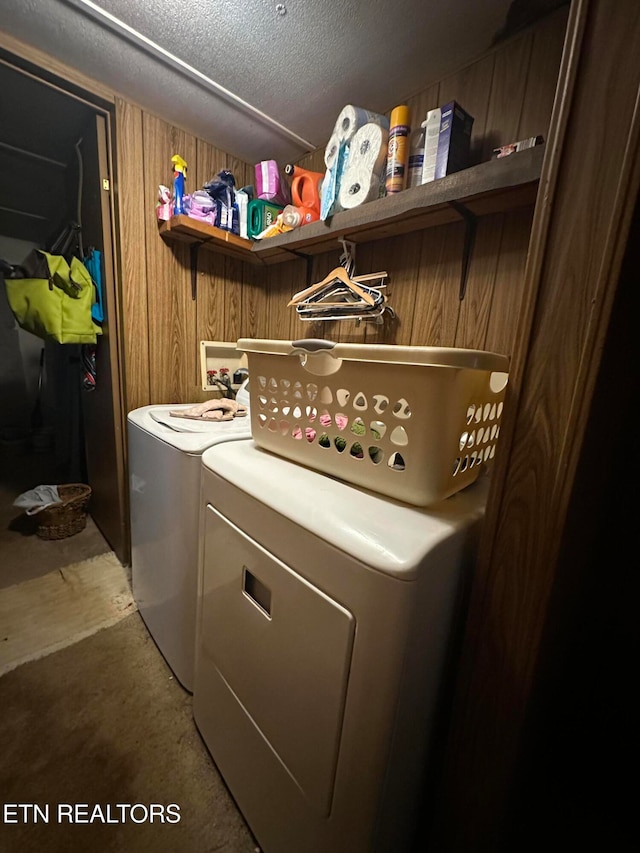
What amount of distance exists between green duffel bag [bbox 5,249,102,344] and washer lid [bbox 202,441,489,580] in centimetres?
131

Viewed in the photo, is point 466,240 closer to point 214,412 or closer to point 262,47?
point 262,47

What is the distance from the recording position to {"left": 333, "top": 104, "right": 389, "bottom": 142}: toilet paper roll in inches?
45.0

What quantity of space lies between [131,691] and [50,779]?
274 mm

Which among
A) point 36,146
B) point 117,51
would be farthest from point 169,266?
point 36,146

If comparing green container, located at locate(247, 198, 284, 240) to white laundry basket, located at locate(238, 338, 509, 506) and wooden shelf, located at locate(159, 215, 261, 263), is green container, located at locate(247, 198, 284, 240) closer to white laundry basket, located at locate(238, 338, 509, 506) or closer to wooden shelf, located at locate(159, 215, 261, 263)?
wooden shelf, located at locate(159, 215, 261, 263)

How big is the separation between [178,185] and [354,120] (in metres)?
0.81

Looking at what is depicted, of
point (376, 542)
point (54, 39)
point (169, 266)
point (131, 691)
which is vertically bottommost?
point (131, 691)

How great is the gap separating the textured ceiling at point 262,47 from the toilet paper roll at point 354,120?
0.14m

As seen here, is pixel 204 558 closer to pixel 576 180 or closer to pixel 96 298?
pixel 576 180

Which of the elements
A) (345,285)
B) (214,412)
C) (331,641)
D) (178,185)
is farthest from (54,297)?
(331,641)

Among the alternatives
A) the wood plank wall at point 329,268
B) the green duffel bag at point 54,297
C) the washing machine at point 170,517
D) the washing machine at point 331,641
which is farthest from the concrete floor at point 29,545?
the washing machine at point 331,641

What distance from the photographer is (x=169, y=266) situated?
1.64 m

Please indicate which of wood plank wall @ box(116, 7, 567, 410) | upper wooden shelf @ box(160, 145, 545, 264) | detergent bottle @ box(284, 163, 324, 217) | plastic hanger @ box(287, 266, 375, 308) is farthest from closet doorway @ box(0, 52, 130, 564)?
plastic hanger @ box(287, 266, 375, 308)

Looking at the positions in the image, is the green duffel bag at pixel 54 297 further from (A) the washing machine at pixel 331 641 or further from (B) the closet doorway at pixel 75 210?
(A) the washing machine at pixel 331 641
